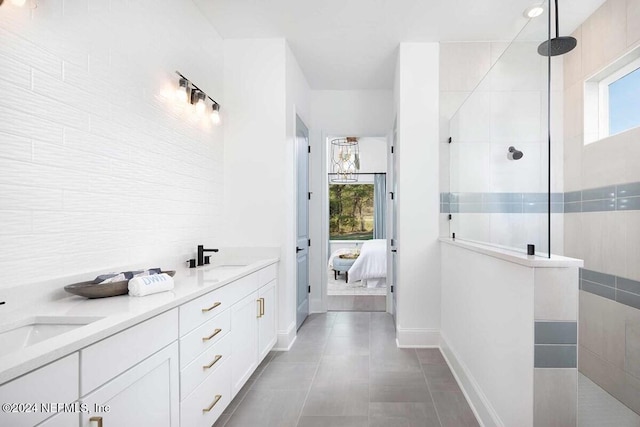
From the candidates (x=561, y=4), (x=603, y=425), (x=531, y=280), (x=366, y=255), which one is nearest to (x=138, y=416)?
(x=531, y=280)

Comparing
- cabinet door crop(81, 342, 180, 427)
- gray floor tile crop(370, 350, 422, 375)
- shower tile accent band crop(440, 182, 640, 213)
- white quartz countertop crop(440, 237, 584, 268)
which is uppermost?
shower tile accent band crop(440, 182, 640, 213)

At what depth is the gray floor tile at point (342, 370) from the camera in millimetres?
2895

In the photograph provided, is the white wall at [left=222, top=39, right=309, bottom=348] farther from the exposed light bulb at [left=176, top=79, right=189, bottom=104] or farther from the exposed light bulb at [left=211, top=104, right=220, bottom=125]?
the exposed light bulb at [left=176, top=79, right=189, bottom=104]

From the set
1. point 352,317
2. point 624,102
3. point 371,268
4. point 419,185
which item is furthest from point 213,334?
point 371,268

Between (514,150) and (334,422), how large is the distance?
1.83 metres

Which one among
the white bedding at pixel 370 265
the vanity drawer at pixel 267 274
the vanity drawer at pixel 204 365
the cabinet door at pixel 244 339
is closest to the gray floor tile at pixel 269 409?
the cabinet door at pixel 244 339

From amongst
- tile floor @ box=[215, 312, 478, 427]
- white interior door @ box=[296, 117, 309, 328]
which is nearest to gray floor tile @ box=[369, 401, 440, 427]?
tile floor @ box=[215, 312, 478, 427]

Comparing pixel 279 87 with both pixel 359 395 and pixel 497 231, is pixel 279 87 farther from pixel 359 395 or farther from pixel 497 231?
pixel 359 395

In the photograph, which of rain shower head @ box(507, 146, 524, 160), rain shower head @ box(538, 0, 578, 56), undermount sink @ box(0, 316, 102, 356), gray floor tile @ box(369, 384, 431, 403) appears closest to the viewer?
undermount sink @ box(0, 316, 102, 356)

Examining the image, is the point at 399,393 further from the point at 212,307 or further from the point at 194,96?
the point at 194,96

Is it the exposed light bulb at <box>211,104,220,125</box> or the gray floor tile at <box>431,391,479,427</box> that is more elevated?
the exposed light bulb at <box>211,104,220,125</box>

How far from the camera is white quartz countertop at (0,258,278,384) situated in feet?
3.10

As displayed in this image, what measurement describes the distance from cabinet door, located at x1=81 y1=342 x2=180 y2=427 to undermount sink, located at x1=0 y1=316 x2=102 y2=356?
251mm

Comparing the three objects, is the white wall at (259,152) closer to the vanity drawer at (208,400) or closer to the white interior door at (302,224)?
the white interior door at (302,224)
